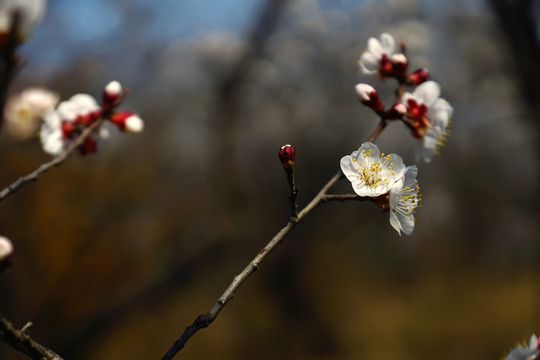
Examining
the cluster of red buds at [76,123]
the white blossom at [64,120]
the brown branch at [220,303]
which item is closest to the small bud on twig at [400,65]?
the brown branch at [220,303]

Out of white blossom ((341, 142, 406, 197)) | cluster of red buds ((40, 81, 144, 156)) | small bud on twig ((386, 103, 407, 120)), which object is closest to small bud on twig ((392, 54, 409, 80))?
small bud on twig ((386, 103, 407, 120))

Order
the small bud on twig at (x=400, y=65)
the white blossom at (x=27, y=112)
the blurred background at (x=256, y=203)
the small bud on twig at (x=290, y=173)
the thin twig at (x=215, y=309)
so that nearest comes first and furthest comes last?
the thin twig at (x=215, y=309)
the small bud on twig at (x=290, y=173)
the small bud on twig at (x=400, y=65)
the white blossom at (x=27, y=112)
the blurred background at (x=256, y=203)

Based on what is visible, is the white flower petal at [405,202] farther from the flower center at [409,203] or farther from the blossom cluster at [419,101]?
the blossom cluster at [419,101]

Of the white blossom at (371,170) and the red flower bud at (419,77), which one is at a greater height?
the red flower bud at (419,77)

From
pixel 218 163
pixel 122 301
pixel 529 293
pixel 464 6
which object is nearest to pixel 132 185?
pixel 218 163

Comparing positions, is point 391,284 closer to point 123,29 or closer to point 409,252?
point 409,252

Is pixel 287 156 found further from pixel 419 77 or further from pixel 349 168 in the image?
pixel 419 77
